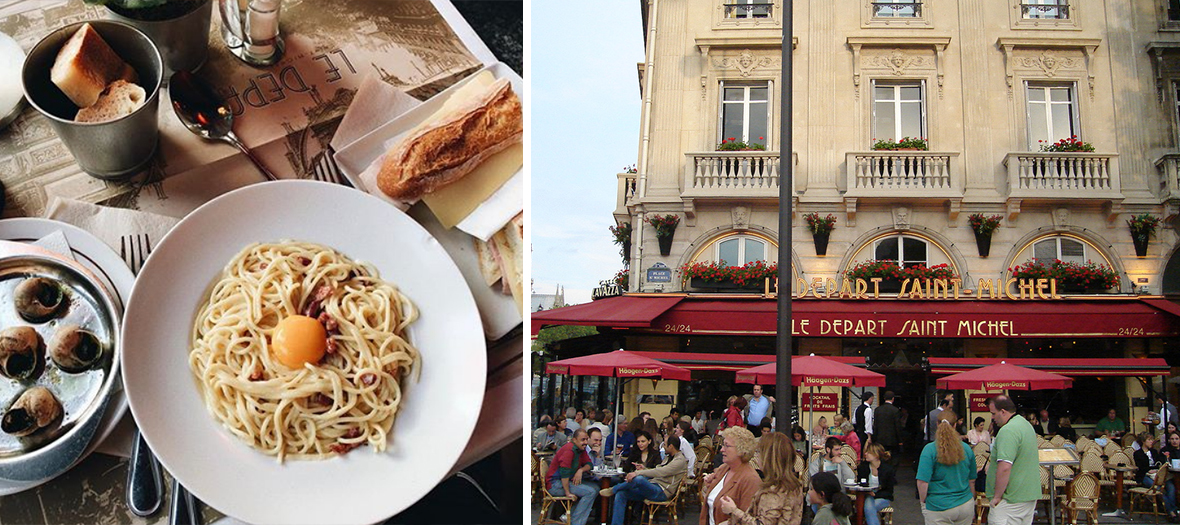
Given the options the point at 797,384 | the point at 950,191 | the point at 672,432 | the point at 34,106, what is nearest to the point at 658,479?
the point at 672,432

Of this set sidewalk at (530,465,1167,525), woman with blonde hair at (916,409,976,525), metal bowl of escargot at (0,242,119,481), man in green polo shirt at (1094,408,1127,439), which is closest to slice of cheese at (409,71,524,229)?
metal bowl of escargot at (0,242,119,481)

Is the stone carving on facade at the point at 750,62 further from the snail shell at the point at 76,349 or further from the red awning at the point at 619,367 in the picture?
the snail shell at the point at 76,349

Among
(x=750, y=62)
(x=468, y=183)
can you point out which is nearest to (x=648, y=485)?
(x=468, y=183)

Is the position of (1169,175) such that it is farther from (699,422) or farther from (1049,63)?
(699,422)

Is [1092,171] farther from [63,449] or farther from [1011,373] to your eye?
[63,449]

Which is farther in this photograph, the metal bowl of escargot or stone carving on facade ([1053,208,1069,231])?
stone carving on facade ([1053,208,1069,231])

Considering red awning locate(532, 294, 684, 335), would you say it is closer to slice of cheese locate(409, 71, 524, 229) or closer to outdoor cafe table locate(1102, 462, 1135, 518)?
slice of cheese locate(409, 71, 524, 229)
